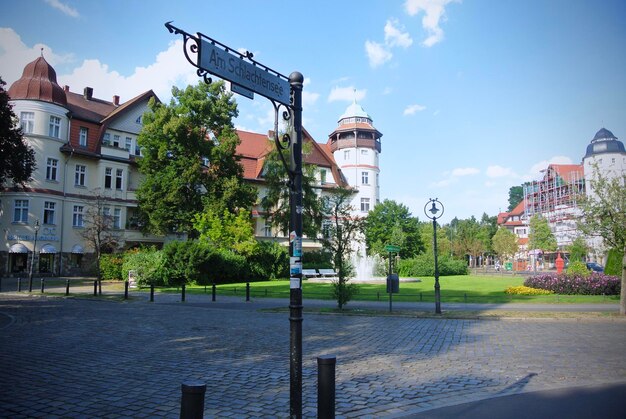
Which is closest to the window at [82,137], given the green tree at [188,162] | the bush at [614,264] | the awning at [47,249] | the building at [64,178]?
the building at [64,178]

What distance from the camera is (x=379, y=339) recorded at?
12094 mm

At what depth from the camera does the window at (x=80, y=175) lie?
Result: 145ft

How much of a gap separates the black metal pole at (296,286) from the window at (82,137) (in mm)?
45248

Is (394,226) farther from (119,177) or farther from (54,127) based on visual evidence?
(54,127)

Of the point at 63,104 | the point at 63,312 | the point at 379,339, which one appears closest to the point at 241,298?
the point at 63,312

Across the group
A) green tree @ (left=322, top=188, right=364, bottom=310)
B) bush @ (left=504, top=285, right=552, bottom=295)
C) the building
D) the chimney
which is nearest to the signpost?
green tree @ (left=322, top=188, right=364, bottom=310)

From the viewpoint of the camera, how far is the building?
40312 millimetres

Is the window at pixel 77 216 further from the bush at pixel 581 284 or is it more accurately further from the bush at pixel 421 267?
the bush at pixel 581 284

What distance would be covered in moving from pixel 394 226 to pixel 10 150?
160ft

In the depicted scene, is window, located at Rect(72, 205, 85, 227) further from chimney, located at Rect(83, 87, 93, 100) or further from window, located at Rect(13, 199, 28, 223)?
chimney, located at Rect(83, 87, 93, 100)

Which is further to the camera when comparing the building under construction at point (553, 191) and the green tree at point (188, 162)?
the building under construction at point (553, 191)

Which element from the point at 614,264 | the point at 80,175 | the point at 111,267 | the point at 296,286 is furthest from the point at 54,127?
the point at 614,264

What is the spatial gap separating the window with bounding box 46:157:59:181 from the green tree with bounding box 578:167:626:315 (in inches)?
1633

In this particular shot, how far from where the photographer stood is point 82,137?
148 ft
